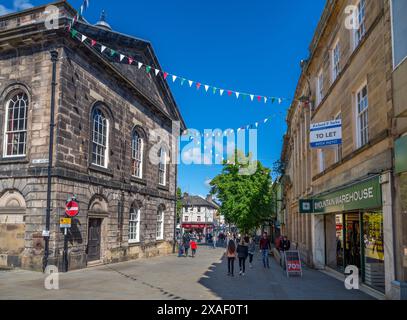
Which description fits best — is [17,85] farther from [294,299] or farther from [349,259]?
[349,259]

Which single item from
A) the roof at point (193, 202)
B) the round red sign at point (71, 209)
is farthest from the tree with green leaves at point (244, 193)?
the roof at point (193, 202)

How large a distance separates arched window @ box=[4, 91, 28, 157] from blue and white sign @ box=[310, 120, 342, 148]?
37.7 ft

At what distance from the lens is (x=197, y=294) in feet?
34.5

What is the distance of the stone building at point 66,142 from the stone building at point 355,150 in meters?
9.69

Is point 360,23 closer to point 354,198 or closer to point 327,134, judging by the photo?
point 327,134

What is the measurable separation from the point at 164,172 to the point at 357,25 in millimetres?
17776

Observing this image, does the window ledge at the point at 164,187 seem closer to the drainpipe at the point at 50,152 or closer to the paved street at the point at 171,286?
the paved street at the point at 171,286

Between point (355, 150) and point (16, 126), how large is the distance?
13.3 metres

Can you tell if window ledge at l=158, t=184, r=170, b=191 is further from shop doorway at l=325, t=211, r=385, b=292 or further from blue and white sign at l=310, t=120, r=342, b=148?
blue and white sign at l=310, t=120, r=342, b=148

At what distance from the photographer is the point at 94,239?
1827 centimetres

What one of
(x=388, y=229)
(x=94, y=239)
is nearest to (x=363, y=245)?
(x=388, y=229)

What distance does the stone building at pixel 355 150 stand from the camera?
976 centimetres

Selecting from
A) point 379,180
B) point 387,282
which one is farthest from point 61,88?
point 387,282

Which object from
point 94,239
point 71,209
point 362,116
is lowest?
point 94,239
